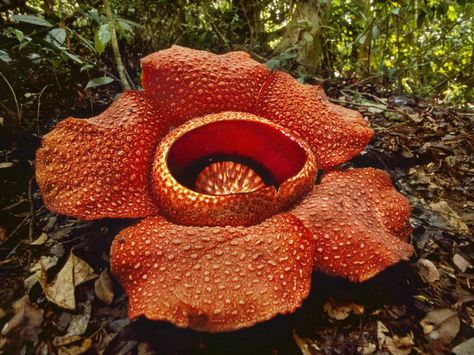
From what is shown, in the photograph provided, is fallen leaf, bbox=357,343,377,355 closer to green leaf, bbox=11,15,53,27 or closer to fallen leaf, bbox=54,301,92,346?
fallen leaf, bbox=54,301,92,346

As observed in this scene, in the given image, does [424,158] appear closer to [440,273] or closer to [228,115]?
[440,273]

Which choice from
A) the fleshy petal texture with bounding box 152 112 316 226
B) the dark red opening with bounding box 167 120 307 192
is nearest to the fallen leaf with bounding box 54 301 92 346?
the fleshy petal texture with bounding box 152 112 316 226

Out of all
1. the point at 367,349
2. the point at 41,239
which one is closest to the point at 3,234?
the point at 41,239

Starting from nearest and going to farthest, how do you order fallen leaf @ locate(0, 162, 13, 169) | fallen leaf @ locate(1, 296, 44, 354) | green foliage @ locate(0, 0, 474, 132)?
1. fallen leaf @ locate(1, 296, 44, 354)
2. fallen leaf @ locate(0, 162, 13, 169)
3. green foliage @ locate(0, 0, 474, 132)

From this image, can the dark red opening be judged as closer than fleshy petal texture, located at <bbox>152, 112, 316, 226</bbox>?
No

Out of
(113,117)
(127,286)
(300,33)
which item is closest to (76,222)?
(113,117)

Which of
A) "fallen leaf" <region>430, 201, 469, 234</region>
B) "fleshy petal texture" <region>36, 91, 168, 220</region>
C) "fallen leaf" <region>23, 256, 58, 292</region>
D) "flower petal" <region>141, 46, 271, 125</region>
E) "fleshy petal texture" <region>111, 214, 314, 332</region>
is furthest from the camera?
"fallen leaf" <region>430, 201, 469, 234</region>

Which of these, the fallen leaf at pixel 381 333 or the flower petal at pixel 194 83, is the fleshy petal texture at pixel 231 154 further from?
the fallen leaf at pixel 381 333
